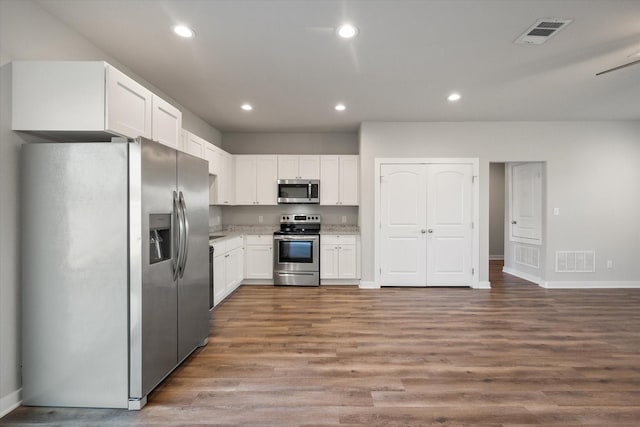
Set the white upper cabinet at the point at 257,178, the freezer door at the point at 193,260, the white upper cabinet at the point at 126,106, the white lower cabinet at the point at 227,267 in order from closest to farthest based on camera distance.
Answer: the white upper cabinet at the point at 126,106 → the freezer door at the point at 193,260 → the white lower cabinet at the point at 227,267 → the white upper cabinet at the point at 257,178

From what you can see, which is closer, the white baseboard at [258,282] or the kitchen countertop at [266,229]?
the white baseboard at [258,282]

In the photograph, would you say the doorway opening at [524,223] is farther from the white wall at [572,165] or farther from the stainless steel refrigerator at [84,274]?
the stainless steel refrigerator at [84,274]

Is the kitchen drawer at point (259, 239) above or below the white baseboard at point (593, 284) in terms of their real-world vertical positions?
above

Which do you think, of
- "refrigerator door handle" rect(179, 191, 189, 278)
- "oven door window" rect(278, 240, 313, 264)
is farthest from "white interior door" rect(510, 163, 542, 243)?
"refrigerator door handle" rect(179, 191, 189, 278)

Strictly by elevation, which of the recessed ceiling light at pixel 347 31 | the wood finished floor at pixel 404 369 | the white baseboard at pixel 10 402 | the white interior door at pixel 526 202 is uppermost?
the recessed ceiling light at pixel 347 31

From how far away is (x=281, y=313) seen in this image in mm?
4168

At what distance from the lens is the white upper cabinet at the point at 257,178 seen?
5977 millimetres

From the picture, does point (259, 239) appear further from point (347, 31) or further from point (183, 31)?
point (347, 31)

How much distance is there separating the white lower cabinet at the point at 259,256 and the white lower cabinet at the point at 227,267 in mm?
139

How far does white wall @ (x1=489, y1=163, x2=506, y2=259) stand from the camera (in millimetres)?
8727

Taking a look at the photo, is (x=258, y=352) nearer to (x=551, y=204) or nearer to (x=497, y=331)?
(x=497, y=331)

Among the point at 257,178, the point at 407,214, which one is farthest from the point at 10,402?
the point at 407,214

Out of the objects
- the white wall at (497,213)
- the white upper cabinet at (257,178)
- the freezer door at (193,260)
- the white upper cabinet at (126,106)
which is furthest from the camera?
the white wall at (497,213)

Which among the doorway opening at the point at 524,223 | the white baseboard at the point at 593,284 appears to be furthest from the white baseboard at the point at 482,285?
the white baseboard at the point at 593,284
